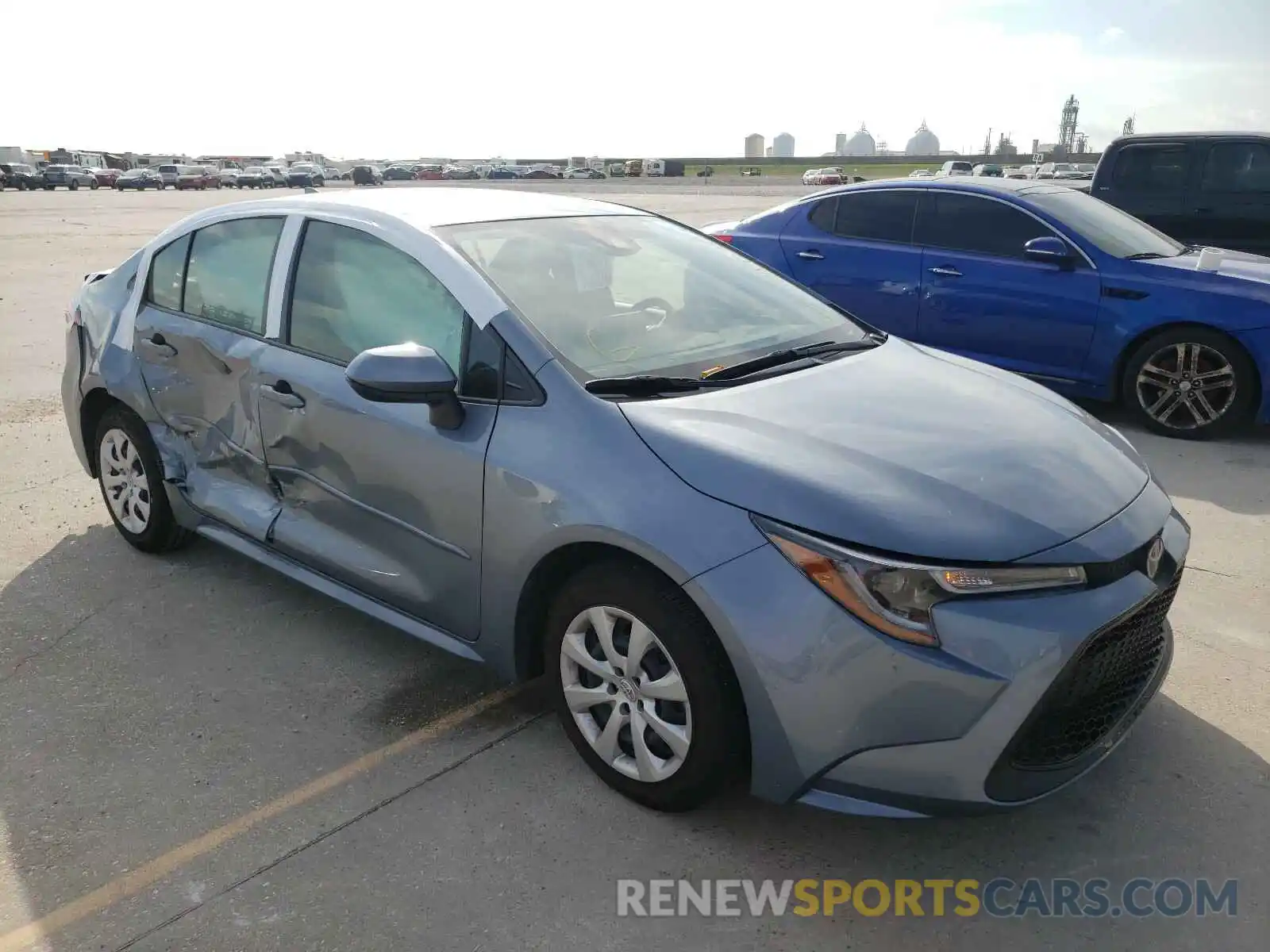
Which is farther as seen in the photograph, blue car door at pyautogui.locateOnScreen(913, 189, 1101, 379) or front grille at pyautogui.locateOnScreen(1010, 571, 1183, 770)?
blue car door at pyautogui.locateOnScreen(913, 189, 1101, 379)

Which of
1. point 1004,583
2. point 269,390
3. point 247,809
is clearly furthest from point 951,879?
point 269,390

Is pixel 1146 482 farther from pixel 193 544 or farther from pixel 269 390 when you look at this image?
pixel 193 544

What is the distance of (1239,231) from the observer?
28.8 ft

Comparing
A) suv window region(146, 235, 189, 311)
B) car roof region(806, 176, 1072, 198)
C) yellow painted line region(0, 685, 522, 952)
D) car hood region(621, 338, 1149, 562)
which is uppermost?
car roof region(806, 176, 1072, 198)

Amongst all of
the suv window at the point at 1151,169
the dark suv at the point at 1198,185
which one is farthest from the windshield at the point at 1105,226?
the suv window at the point at 1151,169

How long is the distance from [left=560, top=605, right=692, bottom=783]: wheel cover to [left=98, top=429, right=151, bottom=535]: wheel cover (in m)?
2.50

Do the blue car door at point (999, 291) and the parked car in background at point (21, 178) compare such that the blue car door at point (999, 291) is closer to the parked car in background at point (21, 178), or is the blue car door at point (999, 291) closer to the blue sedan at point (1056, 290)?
the blue sedan at point (1056, 290)

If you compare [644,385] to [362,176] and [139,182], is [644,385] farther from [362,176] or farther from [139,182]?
[139,182]

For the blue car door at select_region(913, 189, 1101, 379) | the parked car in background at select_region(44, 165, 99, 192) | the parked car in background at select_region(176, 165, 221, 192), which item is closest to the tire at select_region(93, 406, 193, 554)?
the blue car door at select_region(913, 189, 1101, 379)

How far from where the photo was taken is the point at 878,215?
7.23m

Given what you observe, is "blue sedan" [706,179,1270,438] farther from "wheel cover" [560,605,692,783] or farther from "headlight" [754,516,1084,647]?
"wheel cover" [560,605,692,783]

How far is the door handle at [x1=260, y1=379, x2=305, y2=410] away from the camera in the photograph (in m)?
3.45

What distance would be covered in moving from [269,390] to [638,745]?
184 centimetres

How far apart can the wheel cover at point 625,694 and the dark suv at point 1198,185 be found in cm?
806
